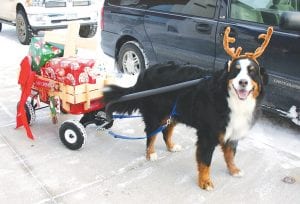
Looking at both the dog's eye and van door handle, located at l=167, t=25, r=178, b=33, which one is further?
van door handle, located at l=167, t=25, r=178, b=33

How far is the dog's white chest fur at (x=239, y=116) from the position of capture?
280 centimetres

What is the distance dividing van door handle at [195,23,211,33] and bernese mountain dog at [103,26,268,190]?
1416 millimetres

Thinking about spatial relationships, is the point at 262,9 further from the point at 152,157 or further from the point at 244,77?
the point at 152,157

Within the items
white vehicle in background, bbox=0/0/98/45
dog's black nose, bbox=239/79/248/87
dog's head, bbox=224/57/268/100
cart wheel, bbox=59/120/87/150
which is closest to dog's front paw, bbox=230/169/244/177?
dog's head, bbox=224/57/268/100

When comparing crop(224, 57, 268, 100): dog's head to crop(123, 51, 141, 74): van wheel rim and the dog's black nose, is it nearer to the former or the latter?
the dog's black nose

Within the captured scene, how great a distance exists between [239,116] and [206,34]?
6.40ft

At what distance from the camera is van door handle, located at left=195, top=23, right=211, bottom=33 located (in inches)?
179

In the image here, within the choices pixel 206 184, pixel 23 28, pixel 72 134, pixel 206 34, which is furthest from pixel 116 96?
pixel 23 28

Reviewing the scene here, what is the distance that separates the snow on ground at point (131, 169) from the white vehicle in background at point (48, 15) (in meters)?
4.68

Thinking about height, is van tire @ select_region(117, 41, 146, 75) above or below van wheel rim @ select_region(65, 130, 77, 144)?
above

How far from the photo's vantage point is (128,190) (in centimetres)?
311

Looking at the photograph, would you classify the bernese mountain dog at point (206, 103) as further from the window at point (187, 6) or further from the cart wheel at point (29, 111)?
the window at point (187, 6)

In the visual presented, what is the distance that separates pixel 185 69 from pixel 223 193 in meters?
1.10

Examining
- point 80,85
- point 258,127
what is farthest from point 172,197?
point 258,127
